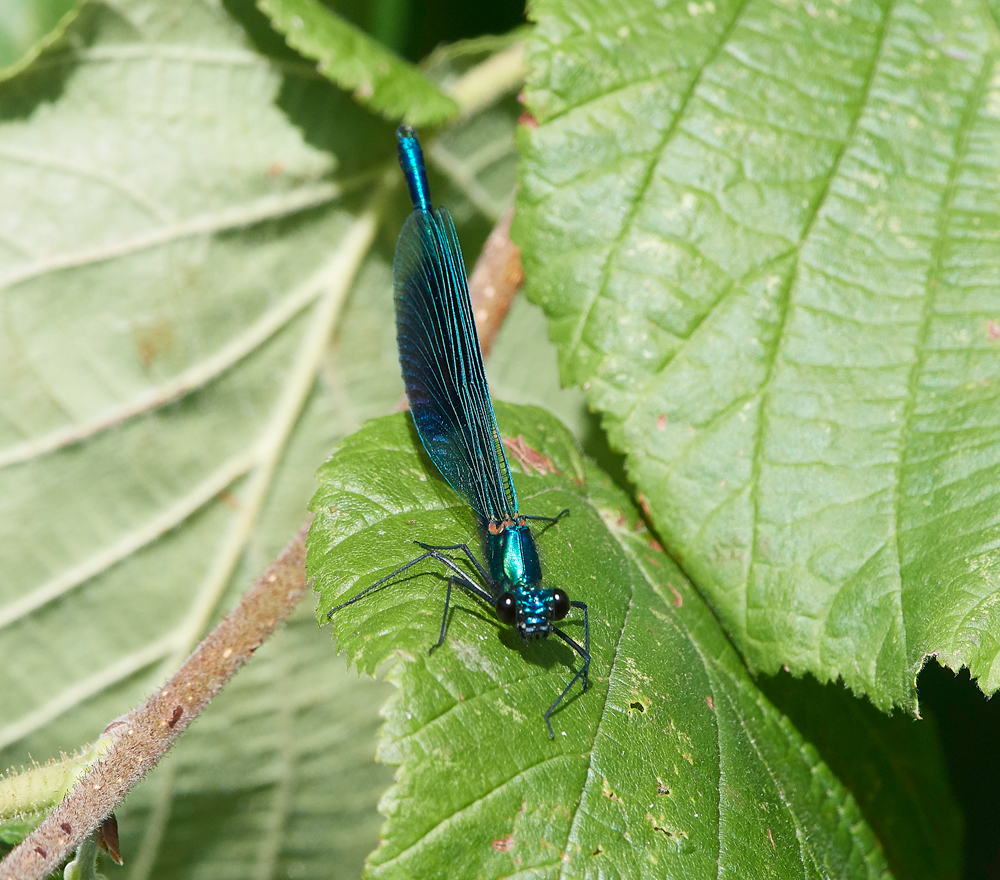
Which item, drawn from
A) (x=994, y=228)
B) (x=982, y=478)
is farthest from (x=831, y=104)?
(x=982, y=478)

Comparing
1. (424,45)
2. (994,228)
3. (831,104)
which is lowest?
(994,228)

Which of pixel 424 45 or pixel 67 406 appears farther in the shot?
pixel 424 45

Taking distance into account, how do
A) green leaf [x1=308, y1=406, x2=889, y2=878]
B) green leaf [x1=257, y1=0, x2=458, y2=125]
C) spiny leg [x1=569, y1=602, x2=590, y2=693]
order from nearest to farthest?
green leaf [x1=308, y1=406, x2=889, y2=878], spiny leg [x1=569, y1=602, x2=590, y2=693], green leaf [x1=257, y1=0, x2=458, y2=125]

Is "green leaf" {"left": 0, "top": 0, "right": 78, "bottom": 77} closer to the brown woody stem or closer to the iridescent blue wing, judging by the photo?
the iridescent blue wing

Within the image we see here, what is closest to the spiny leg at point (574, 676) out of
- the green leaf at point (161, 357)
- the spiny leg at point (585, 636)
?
the spiny leg at point (585, 636)

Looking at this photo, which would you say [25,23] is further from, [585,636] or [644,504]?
[585,636]

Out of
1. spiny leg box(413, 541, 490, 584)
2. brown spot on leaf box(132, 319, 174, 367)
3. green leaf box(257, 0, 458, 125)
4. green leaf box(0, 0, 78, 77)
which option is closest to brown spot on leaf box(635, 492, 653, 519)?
spiny leg box(413, 541, 490, 584)

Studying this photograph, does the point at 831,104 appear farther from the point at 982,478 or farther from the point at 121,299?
the point at 121,299
